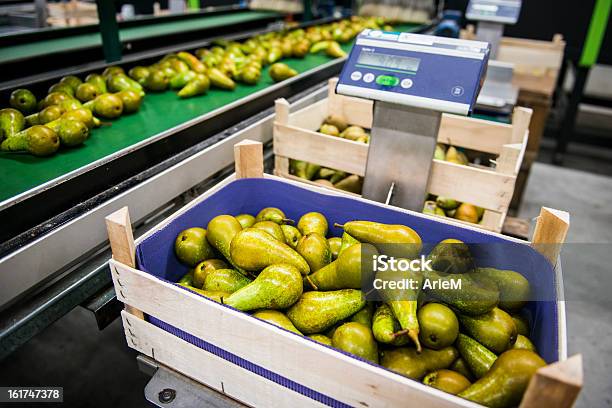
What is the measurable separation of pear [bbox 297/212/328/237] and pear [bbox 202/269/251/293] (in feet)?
0.86

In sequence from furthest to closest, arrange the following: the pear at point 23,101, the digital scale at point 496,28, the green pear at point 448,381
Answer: the digital scale at point 496,28 < the pear at point 23,101 < the green pear at point 448,381

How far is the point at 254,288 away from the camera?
1.03 m

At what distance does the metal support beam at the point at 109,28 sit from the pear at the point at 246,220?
174 cm

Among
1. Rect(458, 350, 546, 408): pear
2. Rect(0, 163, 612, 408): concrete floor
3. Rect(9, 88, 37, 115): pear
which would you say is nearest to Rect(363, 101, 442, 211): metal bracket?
Rect(458, 350, 546, 408): pear

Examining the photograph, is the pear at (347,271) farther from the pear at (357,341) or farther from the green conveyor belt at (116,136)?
the green conveyor belt at (116,136)

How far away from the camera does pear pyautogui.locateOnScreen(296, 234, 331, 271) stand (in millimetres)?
1183

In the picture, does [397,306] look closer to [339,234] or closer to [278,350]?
[278,350]

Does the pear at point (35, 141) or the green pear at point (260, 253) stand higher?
the pear at point (35, 141)

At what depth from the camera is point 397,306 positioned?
970 millimetres

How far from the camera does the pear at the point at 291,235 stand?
1.30m

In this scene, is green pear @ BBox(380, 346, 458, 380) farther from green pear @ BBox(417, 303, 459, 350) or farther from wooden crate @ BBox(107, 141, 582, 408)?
wooden crate @ BBox(107, 141, 582, 408)

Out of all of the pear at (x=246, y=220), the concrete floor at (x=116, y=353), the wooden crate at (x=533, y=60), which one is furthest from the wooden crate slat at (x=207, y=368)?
the wooden crate at (x=533, y=60)

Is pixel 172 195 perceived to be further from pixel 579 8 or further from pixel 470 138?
pixel 579 8

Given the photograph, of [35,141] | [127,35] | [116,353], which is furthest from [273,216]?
[127,35]
